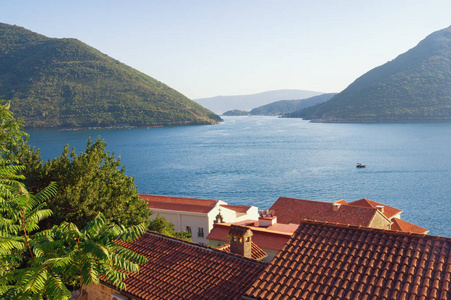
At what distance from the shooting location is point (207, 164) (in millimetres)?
90375

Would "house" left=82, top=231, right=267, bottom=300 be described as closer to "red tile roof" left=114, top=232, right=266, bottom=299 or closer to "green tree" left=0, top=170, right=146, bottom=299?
"red tile roof" left=114, top=232, right=266, bottom=299

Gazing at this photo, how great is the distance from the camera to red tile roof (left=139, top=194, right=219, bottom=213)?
114 feet

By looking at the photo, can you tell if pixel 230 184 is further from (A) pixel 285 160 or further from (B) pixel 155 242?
(B) pixel 155 242

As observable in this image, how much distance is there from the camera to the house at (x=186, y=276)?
355 inches

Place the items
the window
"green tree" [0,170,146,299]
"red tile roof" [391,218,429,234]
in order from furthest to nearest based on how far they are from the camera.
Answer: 1. the window
2. "red tile roof" [391,218,429,234]
3. "green tree" [0,170,146,299]

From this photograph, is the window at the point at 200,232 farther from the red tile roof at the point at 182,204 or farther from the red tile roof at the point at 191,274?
the red tile roof at the point at 191,274

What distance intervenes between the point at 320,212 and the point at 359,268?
24130mm

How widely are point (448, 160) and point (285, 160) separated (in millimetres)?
36897

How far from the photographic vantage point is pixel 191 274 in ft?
32.1

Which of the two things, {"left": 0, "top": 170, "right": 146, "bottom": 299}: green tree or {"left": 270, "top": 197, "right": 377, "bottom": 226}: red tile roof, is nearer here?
{"left": 0, "top": 170, "right": 146, "bottom": 299}: green tree

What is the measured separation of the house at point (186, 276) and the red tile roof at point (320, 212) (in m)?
18.5

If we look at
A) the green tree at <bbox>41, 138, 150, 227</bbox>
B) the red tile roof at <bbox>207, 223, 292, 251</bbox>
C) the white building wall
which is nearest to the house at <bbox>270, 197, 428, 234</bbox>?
the white building wall

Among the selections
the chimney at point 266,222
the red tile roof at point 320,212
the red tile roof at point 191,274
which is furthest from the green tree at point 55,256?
the red tile roof at point 320,212

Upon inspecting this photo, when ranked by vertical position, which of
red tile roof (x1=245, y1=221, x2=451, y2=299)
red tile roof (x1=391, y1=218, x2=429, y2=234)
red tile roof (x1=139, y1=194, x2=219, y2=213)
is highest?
red tile roof (x1=245, y1=221, x2=451, y2=299)
